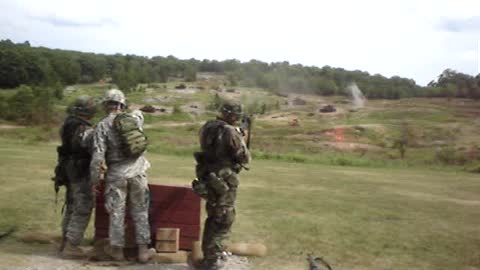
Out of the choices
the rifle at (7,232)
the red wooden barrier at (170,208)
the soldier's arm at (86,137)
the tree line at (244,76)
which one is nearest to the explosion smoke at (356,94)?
the tree line at (244,76)

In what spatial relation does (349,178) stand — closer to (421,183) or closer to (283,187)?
(421,183)

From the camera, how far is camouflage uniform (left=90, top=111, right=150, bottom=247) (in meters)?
6.30

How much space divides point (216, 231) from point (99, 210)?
4.97 ft

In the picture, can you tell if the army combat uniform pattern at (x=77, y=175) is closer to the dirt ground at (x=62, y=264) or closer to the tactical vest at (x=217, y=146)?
the dirt ground at (x=62, y=264)

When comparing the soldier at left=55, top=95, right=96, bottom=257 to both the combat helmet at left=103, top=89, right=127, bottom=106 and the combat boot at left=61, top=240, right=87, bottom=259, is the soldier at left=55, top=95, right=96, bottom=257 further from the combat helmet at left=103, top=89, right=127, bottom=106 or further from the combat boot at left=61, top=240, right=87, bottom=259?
the combat helmet at left=103, top=89, right=127, bottom=106

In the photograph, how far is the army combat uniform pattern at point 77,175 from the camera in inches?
262

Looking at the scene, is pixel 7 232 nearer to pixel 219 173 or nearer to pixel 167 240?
pixel 167 240

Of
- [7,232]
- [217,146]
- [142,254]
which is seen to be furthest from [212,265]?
[7,232]

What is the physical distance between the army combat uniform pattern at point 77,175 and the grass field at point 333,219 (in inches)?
27.9

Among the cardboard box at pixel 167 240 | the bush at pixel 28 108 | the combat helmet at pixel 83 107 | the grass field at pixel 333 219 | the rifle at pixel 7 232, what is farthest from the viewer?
the bush at pixel 28 108

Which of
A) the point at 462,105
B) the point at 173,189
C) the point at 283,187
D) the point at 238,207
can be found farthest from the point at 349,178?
the point at 462,105

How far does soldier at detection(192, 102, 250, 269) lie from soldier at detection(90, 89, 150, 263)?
2.24ft

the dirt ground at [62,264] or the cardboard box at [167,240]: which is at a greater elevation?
the cardboard box at [167,240]

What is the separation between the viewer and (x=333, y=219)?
988 centimetres
